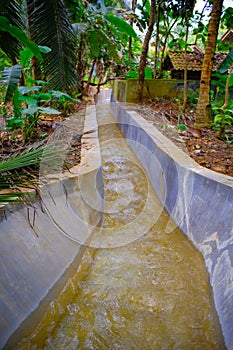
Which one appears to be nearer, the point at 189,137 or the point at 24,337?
the point at 24,337

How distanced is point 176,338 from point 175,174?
161 cm

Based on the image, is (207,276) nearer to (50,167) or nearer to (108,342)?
(108,342)

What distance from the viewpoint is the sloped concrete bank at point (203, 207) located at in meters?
1.76

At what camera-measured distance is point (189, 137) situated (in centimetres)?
401

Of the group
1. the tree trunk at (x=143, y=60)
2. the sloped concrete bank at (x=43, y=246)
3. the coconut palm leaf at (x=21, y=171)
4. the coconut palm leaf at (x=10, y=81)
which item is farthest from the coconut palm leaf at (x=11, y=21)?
the tree trunk at (x=143, y=60)

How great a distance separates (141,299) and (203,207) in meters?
0.95

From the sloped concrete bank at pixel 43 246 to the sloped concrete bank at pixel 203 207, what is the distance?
90 centimetres

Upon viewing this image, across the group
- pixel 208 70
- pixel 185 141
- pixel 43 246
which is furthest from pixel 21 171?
pixel 208 70

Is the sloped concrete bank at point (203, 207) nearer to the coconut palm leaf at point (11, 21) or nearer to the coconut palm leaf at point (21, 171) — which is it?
the coconut palm leaf at point (21, 171)

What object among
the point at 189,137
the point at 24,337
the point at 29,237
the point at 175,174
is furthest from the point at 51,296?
the point at 189,137

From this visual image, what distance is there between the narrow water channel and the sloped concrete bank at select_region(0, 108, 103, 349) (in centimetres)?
16

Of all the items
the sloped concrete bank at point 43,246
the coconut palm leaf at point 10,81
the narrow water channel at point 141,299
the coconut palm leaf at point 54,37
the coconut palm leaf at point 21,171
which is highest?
the coconut palm leaf at point 54,37

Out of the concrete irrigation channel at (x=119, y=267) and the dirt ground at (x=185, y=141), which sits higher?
the dirt ground at (x=185, y=141)

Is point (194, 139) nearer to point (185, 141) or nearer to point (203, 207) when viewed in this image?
point (185, 141)
